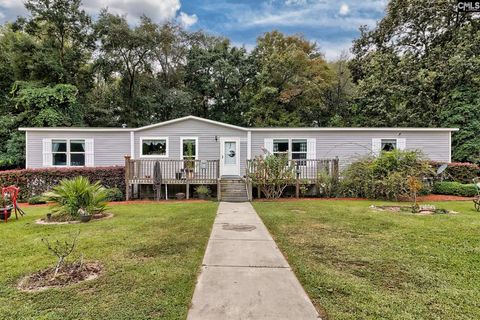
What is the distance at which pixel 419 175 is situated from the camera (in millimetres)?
11469

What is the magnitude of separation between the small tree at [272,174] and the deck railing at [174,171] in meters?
1.78

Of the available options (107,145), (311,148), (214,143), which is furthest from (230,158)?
(107,145)

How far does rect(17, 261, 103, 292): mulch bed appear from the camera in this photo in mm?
3381

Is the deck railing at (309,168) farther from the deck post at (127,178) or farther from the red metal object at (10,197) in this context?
the red metal object at (10,197)

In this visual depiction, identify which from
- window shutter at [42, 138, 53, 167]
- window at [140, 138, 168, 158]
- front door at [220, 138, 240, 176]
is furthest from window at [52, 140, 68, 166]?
front door at [220, 138, 240, 176]

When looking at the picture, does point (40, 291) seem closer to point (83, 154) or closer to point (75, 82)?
point (83, 154)

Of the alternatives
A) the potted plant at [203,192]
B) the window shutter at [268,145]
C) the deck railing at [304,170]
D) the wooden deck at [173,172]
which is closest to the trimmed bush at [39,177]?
the wooden deck at [173,172]

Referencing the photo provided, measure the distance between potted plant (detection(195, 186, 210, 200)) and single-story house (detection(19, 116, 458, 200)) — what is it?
1832 mm

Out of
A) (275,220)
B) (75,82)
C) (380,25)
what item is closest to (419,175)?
(275,220)

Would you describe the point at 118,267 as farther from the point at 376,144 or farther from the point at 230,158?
the point at 376,144

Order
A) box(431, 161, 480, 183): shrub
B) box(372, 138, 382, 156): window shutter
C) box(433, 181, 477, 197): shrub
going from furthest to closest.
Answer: box(372, 138, 382, 156): window shutter, box(431, 161, 480, 183): shrub, box(433, 181, 477, 197): shrub

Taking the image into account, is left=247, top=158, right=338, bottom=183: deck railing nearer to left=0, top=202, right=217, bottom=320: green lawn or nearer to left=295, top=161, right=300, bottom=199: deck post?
left=295, top=161, right=300, bottom=199: deck post

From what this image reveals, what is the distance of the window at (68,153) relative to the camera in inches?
540

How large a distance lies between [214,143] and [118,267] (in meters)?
10.4
